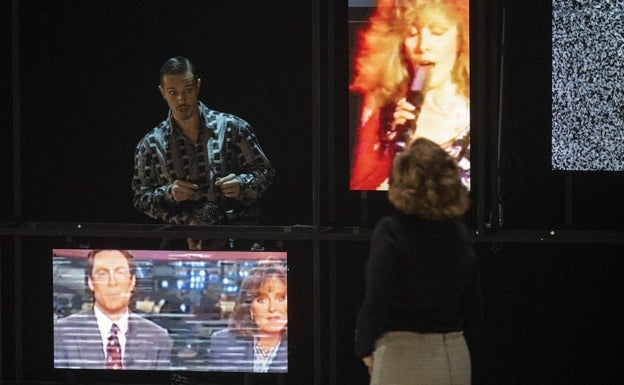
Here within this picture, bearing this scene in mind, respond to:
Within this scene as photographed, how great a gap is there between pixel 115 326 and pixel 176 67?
130cm

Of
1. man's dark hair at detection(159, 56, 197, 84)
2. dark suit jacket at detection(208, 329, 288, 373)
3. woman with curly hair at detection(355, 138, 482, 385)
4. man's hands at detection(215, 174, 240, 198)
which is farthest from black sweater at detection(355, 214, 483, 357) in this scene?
man's dark hair at detection(159, 56, 197, 84)

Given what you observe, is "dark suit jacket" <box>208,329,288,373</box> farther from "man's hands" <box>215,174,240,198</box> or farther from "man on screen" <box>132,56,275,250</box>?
"man's hands" <box>215,174,240,198</box>

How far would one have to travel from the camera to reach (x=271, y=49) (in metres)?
4.69

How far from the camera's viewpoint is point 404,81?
4.35 meters

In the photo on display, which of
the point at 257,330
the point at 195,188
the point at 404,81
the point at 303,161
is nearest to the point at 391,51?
the point at 404,81

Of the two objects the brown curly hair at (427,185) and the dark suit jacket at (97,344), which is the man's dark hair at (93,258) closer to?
the dark suit jacket at (97,344)

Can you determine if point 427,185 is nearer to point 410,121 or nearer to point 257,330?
point 410,121

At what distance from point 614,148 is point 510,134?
52 cm

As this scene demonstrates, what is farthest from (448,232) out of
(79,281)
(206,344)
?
(79,281)

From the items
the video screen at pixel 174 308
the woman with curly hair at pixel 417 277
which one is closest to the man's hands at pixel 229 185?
the video screen at pixel 174 308

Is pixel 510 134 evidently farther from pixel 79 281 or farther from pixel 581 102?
pixel 79 281

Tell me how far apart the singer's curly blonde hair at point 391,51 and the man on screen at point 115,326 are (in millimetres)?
1428

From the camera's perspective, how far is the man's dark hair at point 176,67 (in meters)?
4.61

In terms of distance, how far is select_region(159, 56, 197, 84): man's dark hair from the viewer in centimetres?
461
